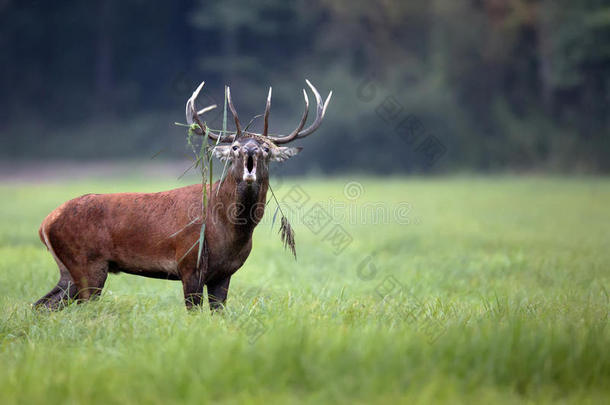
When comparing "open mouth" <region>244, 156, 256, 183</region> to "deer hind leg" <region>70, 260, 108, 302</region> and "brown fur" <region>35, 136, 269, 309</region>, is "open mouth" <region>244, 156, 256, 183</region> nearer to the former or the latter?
"brown fur" <region>35, 136, 269, 309</region>

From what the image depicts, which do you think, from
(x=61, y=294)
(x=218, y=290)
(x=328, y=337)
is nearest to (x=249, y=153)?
(x=218, y=290)

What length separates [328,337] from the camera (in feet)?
14.8

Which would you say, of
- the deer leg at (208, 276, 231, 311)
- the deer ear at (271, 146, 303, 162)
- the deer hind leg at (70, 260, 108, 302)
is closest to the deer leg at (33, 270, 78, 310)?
the deer hind leg at (70, 260, 108, 302)

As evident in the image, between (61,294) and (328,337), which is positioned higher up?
(328,337)

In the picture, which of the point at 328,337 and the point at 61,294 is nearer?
the point at 328,337

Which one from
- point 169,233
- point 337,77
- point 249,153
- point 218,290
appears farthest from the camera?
point 337,77

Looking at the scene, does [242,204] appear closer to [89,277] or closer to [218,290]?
[218,290]

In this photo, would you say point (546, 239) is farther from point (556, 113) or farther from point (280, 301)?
point (556, 113)

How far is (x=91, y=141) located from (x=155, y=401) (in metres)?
31.2

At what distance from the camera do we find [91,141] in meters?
33.4

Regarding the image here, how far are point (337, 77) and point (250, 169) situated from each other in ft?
85.7

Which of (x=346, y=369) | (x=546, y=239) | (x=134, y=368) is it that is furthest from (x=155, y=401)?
(x=546, y=239)

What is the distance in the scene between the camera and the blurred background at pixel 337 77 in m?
28.4

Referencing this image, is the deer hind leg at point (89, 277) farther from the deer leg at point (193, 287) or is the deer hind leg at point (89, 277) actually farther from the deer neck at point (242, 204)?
the deer neck at point (242, 204)
